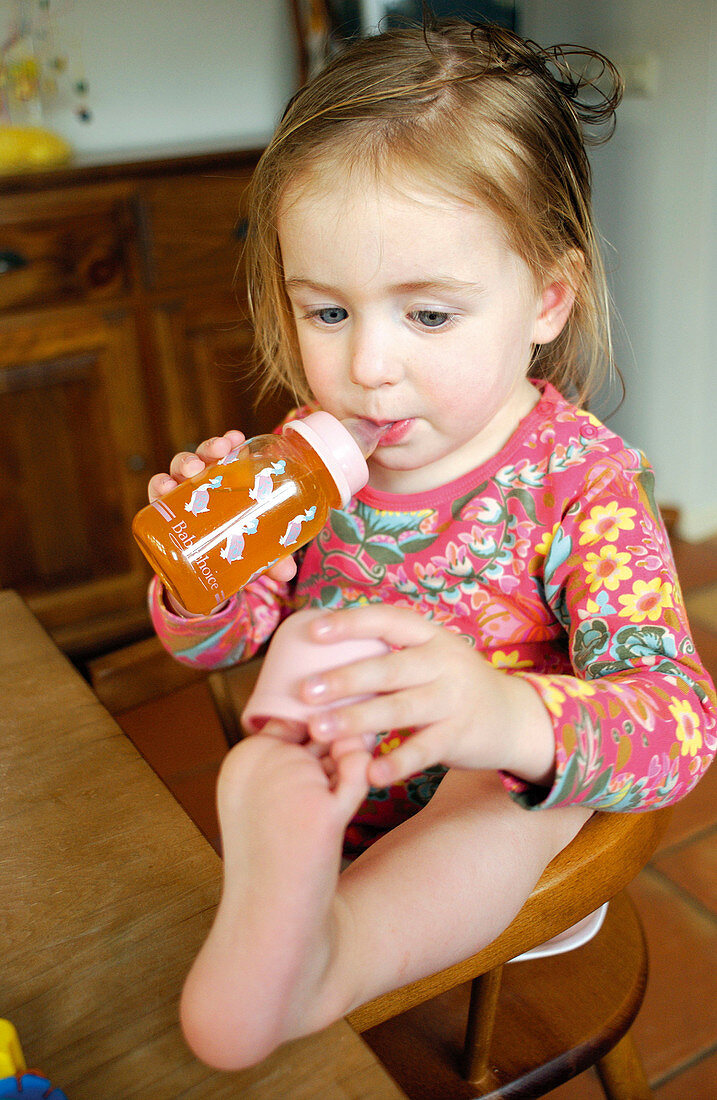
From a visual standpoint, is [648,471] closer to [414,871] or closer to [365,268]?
[365,268]

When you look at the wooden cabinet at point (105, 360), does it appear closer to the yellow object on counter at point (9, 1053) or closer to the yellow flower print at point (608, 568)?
the yellow flower print at point (608, 568)

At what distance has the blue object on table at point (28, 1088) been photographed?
36cm

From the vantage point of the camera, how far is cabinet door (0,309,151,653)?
188cm

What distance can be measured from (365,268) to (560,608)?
31 centimetres

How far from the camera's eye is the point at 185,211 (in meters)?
1.89

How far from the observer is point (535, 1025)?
0.77 m

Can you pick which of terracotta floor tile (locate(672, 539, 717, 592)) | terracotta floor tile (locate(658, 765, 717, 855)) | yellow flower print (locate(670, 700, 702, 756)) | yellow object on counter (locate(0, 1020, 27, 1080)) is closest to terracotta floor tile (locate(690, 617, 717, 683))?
terracotta floor tile (locate(672, 539, 717, 592))

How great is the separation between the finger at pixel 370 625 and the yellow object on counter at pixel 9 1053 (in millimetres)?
196

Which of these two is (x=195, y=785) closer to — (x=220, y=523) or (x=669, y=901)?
(x=669, y=901)

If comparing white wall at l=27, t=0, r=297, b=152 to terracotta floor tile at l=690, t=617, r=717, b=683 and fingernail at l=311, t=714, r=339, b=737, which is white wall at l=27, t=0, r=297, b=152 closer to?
terracotta floor tile at l=690, t=617, r=717, b=683

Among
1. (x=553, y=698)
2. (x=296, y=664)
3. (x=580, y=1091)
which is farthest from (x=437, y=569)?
(x=580, y=1091)

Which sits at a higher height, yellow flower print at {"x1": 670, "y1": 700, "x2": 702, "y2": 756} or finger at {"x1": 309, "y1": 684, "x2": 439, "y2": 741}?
finger at {"x1": 309, "y1": 684, "x2": 439, "y2": 741}

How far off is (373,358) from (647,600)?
0.26m

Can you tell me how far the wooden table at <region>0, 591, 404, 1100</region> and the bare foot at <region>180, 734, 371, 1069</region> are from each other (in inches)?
0.6
